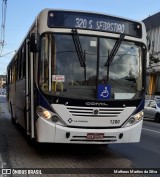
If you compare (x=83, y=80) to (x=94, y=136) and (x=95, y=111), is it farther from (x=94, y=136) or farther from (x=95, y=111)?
(x=94, y=136)

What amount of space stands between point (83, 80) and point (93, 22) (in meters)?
1.42

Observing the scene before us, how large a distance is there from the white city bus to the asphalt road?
53 cm

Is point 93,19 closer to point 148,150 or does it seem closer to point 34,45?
point 34,45

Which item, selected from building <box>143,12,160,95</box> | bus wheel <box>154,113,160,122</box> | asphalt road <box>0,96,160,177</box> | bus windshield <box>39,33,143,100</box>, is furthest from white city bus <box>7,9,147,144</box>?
building <box>143,12,160,95</box>

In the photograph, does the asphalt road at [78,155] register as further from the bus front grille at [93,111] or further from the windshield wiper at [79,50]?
the windshield wiper at [79,50]

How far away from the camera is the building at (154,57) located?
49625 millimetres

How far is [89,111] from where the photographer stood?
9.81 m

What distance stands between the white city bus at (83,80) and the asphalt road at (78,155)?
1.73 ft

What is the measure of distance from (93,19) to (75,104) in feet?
6.92

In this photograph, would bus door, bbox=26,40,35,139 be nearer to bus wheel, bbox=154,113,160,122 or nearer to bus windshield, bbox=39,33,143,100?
bus windshield, bbox=39,33,143,100

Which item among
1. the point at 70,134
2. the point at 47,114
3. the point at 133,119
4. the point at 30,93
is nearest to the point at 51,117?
the point at 47,114

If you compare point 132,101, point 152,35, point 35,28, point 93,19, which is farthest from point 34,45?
point 152,35

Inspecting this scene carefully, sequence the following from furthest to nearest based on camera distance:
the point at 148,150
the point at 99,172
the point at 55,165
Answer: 1. the point at 148,150
2. the point at 55,165
3. the point at 99,172

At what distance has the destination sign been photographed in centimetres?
1002
